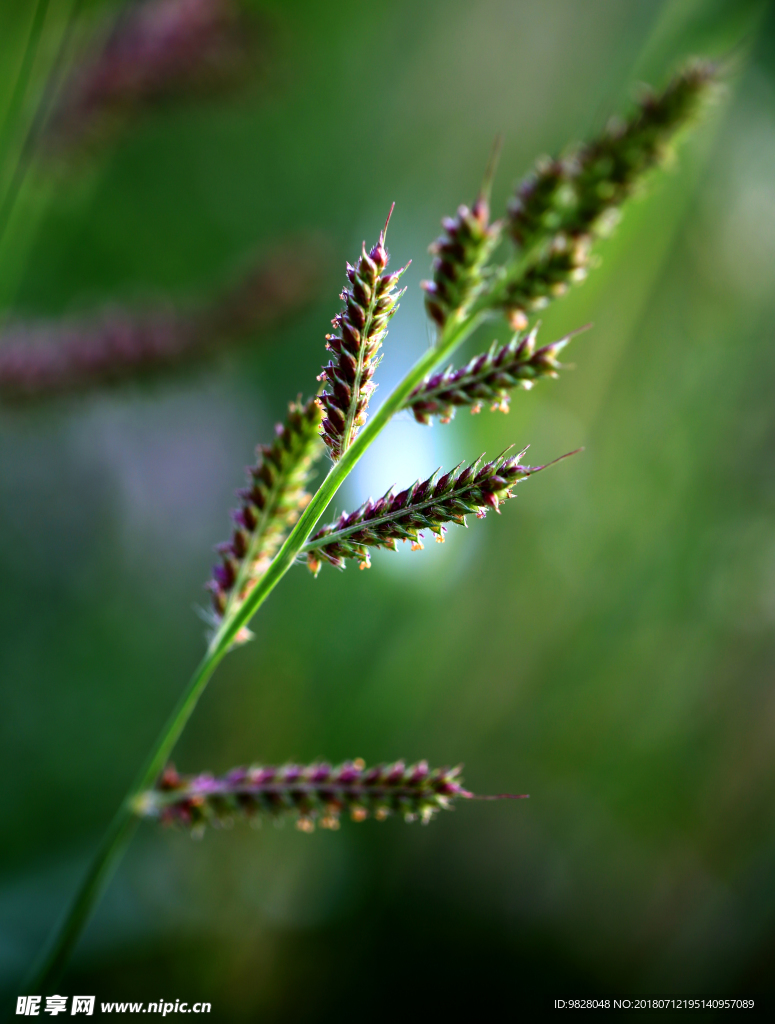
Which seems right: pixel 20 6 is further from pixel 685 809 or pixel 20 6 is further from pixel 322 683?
pixel 685 809

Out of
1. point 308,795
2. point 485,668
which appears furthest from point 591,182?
point 485,668

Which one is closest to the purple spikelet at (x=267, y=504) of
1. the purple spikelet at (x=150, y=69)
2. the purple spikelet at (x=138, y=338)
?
the purple spikelet at (x=138, y=338)

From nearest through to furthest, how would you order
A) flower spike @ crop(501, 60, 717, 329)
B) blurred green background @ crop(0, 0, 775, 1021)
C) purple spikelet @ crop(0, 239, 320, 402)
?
flower spike @ crop(501, 60, 717, 329) < purple spikelet @ crop(0, 239, 320, 402) < blurred green background @ crop(0, 0, 775, 1021)

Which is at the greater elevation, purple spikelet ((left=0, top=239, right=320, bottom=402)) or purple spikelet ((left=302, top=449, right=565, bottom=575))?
purple spikelet ((left=0, top=239, right=320, bottom=402))

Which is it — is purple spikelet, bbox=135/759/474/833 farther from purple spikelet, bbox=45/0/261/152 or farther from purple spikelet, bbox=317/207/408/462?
purple spikelet, bbox=45/0/261/152

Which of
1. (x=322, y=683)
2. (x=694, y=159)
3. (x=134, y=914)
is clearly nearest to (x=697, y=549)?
(x=694, y=159)

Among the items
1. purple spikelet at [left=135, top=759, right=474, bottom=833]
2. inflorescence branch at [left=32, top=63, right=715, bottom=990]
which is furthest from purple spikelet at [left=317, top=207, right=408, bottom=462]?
purple spikelet at [left=135, top=759, right=474, bottom=833]

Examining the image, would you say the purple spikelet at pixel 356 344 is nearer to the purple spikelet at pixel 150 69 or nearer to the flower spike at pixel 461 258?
the flower spike at pixel 461 258
